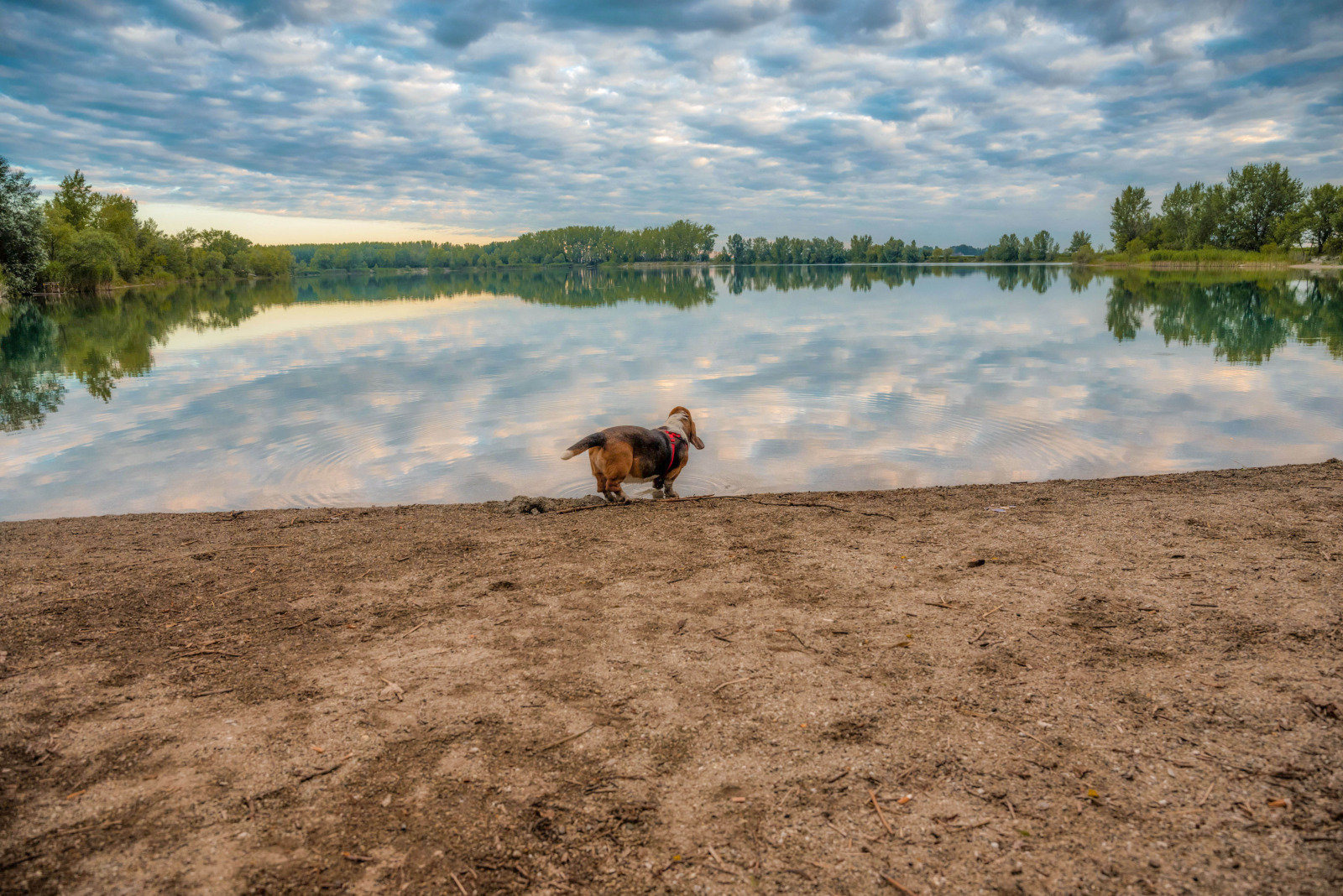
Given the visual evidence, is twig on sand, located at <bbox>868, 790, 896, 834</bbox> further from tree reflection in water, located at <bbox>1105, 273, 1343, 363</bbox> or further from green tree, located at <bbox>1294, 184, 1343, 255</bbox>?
green tree, located at <bbox>1294, 184, 1343, 255</bbox>

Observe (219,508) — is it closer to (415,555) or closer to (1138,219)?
(415,555)

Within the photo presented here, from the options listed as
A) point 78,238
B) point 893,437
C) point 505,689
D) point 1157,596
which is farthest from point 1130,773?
point 78,238

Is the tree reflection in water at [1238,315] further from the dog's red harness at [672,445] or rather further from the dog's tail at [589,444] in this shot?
the dog's tail at [589,444]

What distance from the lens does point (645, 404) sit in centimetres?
1894

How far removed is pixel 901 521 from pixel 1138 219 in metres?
177

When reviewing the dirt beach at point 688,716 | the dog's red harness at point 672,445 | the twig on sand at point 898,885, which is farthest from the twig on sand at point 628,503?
the twig on sand at point 898,885

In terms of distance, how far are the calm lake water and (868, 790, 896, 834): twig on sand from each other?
822 centimetres

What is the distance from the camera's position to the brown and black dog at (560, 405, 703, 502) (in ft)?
35.0

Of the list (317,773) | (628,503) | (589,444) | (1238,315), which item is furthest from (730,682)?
(1238,315)

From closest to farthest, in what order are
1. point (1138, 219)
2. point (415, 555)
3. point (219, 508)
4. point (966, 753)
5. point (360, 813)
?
point (360, 813)
point (966, 753)
point (415, 555)
point (219, 508)
point (1138, 219)

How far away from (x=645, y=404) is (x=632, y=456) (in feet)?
27.0

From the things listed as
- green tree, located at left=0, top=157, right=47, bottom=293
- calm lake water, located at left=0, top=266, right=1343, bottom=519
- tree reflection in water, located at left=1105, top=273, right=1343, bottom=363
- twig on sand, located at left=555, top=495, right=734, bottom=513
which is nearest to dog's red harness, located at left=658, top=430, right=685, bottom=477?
twig on sand, located at left=555, top=495, right=734, bottom=513

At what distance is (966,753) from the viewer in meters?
4.10

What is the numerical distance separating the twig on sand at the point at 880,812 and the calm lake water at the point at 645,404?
822 centimetres
